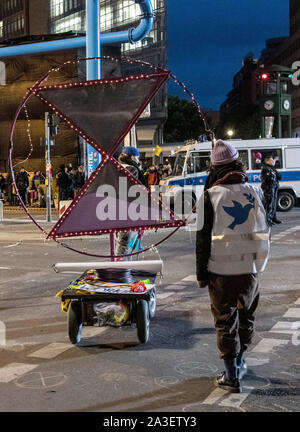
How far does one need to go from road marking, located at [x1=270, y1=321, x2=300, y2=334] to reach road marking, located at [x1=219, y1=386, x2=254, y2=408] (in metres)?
1.70

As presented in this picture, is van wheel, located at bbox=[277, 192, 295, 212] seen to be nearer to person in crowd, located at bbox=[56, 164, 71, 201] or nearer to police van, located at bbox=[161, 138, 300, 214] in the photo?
police van, located at bbox=[161, 138, 300, 214]

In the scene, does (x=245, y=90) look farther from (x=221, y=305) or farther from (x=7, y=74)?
(x=221, y=305)

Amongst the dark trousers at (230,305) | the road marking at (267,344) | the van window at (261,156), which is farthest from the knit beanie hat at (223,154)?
the van window at (261,156)

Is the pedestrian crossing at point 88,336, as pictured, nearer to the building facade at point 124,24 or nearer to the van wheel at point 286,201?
the van wheel at point 286,201

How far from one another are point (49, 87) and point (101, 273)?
2.00 meters

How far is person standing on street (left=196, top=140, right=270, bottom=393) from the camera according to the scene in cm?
446

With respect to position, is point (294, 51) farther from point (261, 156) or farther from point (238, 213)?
point (238, 213)

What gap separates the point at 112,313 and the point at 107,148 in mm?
1726

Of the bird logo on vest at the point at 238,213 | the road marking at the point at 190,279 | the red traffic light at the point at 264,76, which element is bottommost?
the road marking at the point at 190,279

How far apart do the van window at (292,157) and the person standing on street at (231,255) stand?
18.5 m

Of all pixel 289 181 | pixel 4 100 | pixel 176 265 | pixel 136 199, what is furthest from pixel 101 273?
pixel 4 100

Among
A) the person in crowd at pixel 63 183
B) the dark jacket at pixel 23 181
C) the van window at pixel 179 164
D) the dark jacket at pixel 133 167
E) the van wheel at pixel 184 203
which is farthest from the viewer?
the dark jacket at pixel 23 181

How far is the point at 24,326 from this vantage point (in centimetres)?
643

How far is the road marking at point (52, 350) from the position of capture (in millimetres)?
5363
